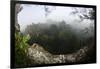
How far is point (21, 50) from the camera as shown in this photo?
2.22 meters

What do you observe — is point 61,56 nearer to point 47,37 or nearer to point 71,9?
point 47,37

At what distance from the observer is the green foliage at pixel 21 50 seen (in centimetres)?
220

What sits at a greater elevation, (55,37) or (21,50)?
(55,37)

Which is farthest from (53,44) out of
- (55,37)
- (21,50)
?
(21,50)

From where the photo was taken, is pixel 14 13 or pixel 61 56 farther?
pixel 61 56

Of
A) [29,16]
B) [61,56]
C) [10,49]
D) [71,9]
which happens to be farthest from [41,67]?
[71,9]

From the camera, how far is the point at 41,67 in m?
2.32

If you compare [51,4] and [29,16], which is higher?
[51,4]

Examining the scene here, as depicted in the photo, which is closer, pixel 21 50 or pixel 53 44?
pixel 21 50

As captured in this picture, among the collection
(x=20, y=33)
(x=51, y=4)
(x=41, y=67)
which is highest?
(x=51, y=4)

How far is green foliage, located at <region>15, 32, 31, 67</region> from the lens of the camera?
2.20 metres

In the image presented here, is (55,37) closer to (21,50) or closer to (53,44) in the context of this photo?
(53,44)

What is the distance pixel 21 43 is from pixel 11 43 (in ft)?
0.38

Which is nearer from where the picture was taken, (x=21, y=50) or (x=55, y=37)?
(x=21, y=50)
